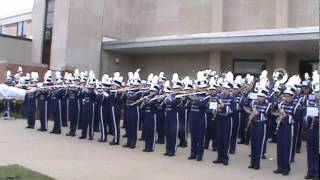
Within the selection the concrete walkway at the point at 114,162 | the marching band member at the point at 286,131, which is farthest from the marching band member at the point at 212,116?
the marching band member at the point at 286,131

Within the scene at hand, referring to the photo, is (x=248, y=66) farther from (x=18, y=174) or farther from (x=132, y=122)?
(x=18, y=174)

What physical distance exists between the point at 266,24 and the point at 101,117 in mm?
10792

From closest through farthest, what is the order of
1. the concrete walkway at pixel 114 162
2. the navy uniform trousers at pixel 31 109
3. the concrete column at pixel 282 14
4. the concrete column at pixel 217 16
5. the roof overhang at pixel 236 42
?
the concrete walkway at pixel 114 162 < the navy uniform trousers at pixel 31 109 < the roof overhang at pixel 236 42 < the concrete column at pixel 282 14 < the concrete column at pixel 217 16

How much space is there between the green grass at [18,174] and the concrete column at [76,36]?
15.1 metres

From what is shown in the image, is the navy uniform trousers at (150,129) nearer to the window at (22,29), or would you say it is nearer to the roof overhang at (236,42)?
the roof overhang at (236,42)

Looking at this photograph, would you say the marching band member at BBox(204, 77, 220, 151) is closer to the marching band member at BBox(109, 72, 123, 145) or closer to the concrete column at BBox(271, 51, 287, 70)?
the marching band member at BBox(109, 72, 123, 145)

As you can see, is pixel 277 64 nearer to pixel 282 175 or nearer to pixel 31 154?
pixel 282 175

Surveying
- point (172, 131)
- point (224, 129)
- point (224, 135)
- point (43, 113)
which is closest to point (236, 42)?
point (43, 113)

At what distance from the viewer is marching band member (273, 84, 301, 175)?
32.9 ft

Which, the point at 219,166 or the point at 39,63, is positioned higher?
the point at 39,63

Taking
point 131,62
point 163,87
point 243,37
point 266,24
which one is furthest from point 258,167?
point 131,62

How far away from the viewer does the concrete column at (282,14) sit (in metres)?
20.9

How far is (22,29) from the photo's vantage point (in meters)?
44.1

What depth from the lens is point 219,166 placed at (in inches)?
423
